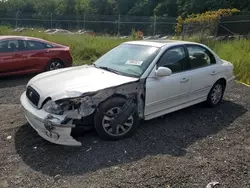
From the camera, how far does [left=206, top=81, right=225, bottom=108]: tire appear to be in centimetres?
612

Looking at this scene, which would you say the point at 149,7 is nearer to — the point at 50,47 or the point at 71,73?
the point at 50,47

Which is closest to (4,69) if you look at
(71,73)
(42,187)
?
(71,73)

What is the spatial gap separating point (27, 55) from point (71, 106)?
17.3ft

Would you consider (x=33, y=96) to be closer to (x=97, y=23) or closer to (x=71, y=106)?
(x=71, y=106)

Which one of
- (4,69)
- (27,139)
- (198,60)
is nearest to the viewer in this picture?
(27,139)

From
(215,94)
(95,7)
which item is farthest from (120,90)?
(95,7)

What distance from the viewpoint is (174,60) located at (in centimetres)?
529

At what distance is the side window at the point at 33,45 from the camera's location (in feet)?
29.1

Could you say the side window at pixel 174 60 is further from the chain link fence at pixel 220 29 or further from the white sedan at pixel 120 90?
the chain link fence at pixel 220 29

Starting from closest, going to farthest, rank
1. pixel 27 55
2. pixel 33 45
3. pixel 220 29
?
pixel 27 55 < pixel 33 45 < pixel 220 29

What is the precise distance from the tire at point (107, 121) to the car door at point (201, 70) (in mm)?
1610

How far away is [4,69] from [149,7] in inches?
2519

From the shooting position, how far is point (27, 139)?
14.9 feet

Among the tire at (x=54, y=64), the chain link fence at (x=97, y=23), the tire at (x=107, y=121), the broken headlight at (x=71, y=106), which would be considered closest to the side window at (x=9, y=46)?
the tire at (x=54, y=64)
